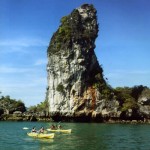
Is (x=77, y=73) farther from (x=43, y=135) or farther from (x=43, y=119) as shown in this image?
(x=43, y=135)

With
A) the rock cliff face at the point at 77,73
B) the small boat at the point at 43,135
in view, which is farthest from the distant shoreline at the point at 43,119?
the small boat at the point at 43,135

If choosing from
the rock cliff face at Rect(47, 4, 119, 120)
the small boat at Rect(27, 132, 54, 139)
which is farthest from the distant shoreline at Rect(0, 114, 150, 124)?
the small boat at Rect(27, 132, 54, 139)

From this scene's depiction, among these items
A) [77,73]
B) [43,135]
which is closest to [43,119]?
[77,73]

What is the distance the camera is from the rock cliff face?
99.1 metres

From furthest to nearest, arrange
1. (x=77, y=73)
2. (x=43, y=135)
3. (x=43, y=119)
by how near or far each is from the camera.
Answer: (x=43, y=119), (x=77, y=73), (x=43, y=135)

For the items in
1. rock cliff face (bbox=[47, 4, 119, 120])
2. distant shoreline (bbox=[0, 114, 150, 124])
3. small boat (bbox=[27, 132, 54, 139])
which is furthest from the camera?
distant shoreline (bbox=[0, 114, 150, 124])

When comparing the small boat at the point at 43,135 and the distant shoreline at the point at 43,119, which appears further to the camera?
the distant shoreline at the point at 43,119

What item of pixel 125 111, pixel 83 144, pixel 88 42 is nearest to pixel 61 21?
pixel 88 42

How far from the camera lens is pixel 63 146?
136 feet

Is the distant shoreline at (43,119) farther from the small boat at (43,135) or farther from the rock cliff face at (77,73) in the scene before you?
the small boat at (43,135)

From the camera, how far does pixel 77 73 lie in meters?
101

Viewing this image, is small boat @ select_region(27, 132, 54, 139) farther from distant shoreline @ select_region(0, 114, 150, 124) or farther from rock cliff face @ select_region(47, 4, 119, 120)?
distant shoreline @ select_region(0, 114, 150, 124)

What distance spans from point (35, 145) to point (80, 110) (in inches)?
2217

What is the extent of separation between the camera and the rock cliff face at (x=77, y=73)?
99.1m
